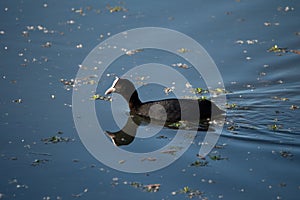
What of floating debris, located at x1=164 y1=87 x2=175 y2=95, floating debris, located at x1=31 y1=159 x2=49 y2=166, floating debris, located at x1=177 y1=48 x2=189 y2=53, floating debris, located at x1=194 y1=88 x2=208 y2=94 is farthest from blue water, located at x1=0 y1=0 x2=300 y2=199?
floating debris, located at x1=194 y1=88 x2=208 y2=94

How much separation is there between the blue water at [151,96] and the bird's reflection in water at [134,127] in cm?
28

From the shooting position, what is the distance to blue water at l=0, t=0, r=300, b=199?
795cm

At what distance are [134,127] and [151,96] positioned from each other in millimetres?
1168

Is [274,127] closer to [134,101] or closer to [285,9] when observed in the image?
[134,101]

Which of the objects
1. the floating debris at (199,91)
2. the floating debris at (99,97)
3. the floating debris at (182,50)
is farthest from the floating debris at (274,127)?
the floating debris at (182,50)

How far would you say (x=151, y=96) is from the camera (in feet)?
35.9

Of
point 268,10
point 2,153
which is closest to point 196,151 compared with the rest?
point 2,153

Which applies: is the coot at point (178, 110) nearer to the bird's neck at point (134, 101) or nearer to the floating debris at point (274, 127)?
the bird's neck at point (134, 101)

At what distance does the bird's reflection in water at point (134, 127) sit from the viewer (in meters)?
9.47

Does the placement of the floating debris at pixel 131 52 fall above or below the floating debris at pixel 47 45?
below

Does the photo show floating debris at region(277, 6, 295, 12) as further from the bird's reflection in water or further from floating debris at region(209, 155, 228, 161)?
floating debris at region(209, 155, 228, 161)

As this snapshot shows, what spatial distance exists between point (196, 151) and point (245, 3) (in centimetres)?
670

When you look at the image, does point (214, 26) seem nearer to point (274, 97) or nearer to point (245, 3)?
point (245, 3)

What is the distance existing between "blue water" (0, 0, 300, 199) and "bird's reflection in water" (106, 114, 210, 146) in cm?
28
